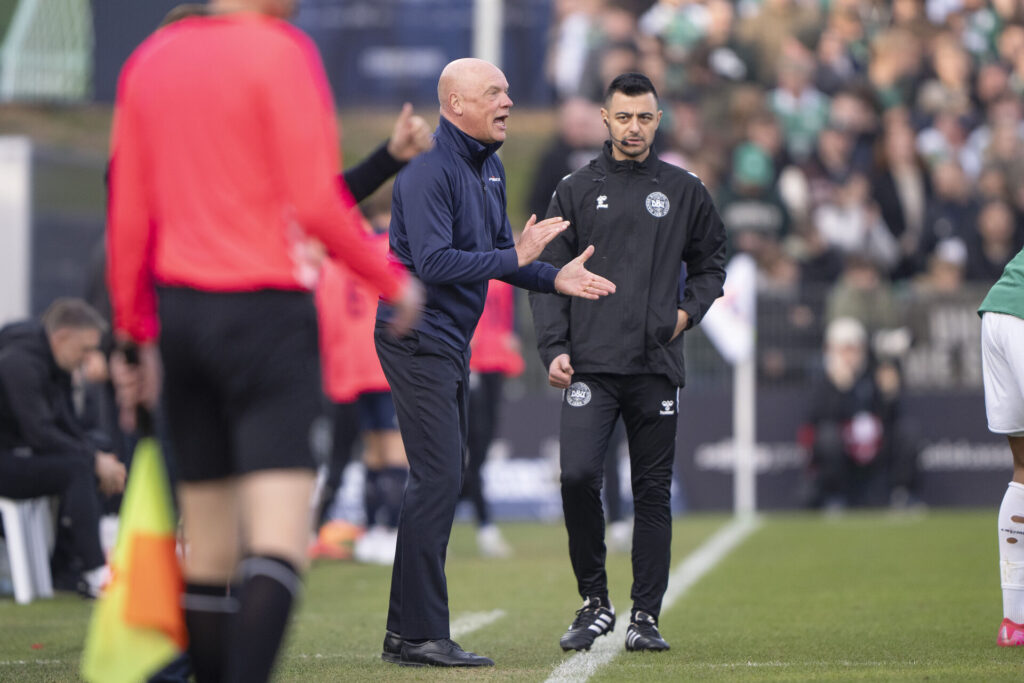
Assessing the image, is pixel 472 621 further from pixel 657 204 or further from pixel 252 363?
pixel 252 363

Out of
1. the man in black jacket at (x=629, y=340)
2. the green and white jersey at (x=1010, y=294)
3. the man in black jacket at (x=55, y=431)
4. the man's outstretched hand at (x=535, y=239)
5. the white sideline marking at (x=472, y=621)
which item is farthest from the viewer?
the man in black jacket at (x=55, y=431)

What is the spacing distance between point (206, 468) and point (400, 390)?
184 cm

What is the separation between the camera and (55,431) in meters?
8.63

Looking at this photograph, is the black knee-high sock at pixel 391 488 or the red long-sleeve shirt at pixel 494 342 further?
the red long-sleeve shirt at pixel 494 342

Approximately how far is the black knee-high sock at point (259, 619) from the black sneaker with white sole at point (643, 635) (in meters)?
2.57

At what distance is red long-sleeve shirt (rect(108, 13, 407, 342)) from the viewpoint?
3.81 metres

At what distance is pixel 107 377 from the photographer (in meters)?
9.68

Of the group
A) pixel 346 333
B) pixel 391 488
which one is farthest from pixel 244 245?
pixel 346 333

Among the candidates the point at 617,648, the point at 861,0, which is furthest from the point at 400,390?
the point at 861,0

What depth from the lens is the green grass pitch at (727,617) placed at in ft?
18.6

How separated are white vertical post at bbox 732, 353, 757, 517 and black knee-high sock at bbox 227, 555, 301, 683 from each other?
465 inches

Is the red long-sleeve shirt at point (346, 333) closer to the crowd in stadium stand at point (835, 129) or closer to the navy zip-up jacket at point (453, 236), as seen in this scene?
the crowd in stadium stand at point (835, 129)

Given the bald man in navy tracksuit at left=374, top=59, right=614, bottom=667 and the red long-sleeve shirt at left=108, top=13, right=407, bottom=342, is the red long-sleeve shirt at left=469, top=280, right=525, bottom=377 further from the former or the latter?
the red long-sleeve shirt at left=108, top=13, right=407, bottom=342

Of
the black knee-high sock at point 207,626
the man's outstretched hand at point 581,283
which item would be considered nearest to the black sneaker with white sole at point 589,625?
the man's outstretched hand at point 581,283
